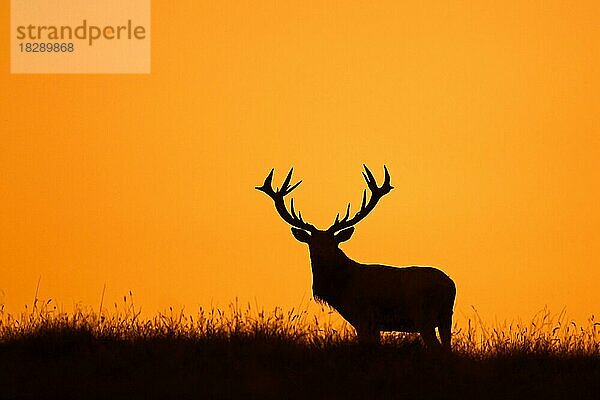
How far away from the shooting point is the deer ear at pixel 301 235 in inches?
585

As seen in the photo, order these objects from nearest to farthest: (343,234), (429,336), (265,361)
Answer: (265,361), (429,336), (343,234)

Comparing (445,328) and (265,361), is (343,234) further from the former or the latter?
(265,361)

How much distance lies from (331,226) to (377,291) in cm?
142

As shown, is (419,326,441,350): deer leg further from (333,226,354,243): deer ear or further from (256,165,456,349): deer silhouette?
(333,226,354,243): deer ear

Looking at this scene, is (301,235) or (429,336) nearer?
(429,336)

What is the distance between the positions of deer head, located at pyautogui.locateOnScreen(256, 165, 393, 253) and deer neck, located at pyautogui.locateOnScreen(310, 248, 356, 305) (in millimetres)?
146

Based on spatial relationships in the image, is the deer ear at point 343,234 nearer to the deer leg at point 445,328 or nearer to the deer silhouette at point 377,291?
the deer silhouette at point 377,291

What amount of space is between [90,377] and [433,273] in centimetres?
537

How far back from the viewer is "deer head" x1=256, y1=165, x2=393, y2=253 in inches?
581

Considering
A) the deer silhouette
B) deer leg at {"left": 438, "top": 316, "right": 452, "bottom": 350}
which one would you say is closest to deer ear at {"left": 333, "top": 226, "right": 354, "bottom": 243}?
the deer silhouette

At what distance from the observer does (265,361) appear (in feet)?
35.1

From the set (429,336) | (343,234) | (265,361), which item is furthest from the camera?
(343,234)

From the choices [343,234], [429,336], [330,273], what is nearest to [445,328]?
[429,336]

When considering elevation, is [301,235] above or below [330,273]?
above
